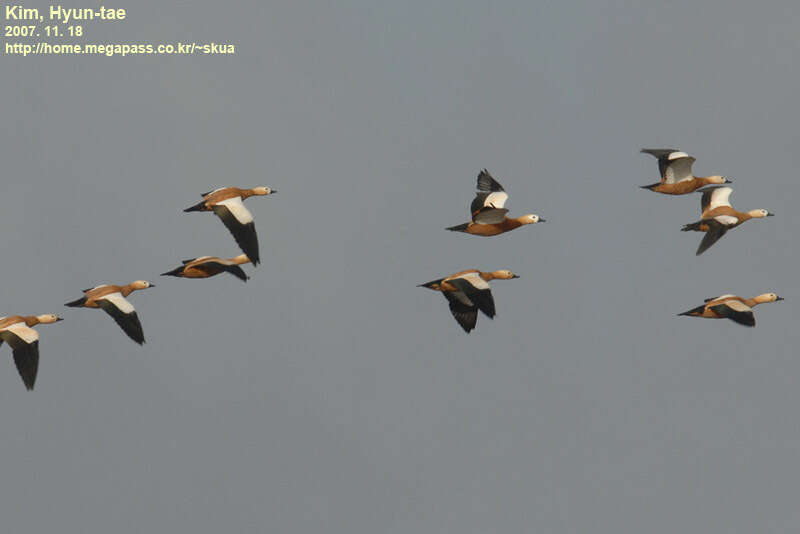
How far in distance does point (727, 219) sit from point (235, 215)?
13.3 meters

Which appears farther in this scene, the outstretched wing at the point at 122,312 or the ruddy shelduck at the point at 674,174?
the ruddy shelduck at the point at 674,174

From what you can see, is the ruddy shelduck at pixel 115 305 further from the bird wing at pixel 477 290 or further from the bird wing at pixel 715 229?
the bird wing at pixel 715 229

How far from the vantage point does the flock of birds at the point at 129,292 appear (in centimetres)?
4866

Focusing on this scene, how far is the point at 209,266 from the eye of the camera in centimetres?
5194

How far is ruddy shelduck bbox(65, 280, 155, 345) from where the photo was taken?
49438 millimetres

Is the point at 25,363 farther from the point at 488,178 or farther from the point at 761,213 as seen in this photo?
the point at 761,213

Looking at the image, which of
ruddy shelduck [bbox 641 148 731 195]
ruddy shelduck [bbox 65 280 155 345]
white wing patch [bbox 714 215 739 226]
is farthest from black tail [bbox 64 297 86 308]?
white wing patch [bbox 714 215 739 226]

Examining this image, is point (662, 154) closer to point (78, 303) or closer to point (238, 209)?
point (238, 209)

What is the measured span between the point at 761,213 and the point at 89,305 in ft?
61.2

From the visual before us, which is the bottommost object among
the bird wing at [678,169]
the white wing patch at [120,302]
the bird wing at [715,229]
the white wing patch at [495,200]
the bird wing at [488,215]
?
the white wing patch at [120,302]

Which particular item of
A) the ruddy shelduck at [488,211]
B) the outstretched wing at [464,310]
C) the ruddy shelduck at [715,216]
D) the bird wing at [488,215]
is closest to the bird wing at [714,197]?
the ruddy shelduck at [715,216]

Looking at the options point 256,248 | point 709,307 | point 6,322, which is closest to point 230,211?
point 256,248

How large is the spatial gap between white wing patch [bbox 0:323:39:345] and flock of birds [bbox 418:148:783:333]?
992cm

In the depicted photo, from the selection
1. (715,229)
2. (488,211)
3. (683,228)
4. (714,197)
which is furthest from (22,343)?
(714,197)
